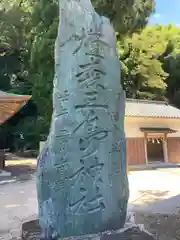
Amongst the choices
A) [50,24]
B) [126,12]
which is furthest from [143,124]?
[50,24]

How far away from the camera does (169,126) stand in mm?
18219

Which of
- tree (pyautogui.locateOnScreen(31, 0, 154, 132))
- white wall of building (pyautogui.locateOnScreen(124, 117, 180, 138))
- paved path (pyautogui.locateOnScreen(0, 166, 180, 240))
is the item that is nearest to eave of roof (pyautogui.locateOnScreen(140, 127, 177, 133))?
white wall of building (pyautogui.locateOnScreen(124, 117, 180, 138))

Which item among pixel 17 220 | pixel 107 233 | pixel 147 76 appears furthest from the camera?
pixel 147 76

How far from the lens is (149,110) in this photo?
18250 millimetres

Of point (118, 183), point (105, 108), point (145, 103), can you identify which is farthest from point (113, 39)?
point (145, 103)

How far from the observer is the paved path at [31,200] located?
577cm

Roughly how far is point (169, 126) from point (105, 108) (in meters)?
15.7

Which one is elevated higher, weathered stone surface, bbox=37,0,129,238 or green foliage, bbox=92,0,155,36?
green foliage, bbox=92,0,155,36

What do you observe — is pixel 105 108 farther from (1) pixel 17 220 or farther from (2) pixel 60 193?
(1) pixel 17 220

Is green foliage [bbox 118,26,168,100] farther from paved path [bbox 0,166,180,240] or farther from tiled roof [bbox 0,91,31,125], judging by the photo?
paved path [bbox 0,166,180,240]

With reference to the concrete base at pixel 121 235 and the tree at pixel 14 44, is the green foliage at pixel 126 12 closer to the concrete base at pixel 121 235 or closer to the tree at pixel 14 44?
the tree at pixel 14 44

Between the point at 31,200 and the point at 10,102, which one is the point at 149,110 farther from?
the point at 31,200

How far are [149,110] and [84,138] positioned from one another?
51.2ft

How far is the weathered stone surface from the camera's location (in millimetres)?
2967
